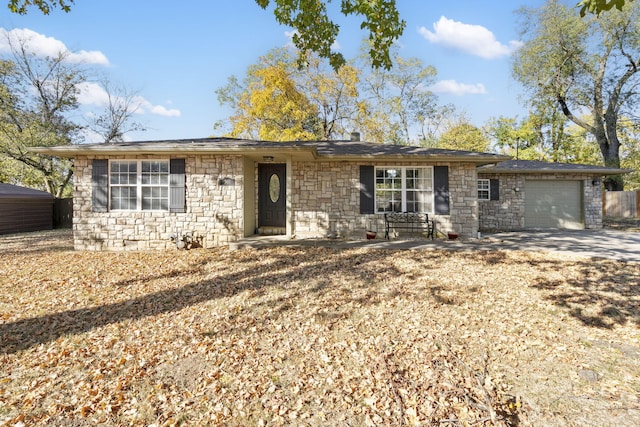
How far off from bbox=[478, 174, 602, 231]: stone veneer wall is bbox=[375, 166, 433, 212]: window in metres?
4.28

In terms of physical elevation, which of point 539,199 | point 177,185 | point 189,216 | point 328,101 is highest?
point 328,101

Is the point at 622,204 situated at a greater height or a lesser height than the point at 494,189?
lesser

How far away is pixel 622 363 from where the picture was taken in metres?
2.91

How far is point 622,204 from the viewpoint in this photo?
1783 cm

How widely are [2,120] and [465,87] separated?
31.9 meters

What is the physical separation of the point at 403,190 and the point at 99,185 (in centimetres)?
879

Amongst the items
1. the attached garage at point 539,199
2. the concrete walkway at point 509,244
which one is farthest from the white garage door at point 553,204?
the concrete walkway at point 509,244

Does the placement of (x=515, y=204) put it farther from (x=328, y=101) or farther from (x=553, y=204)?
(x=328, y=101)

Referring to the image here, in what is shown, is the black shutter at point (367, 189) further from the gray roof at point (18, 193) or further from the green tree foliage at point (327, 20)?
the gray roof at point (18, 193)

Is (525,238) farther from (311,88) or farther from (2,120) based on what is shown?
(2,120)

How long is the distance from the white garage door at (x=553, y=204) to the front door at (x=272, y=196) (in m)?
9.92

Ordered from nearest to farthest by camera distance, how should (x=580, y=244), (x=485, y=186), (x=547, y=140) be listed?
(x=580, y=244) < (x=485, y=186) < (x=547, y=140)

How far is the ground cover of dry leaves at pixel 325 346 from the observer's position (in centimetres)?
236

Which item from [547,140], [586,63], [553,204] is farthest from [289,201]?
[547,140]
